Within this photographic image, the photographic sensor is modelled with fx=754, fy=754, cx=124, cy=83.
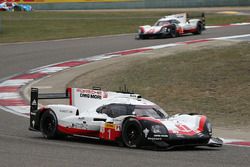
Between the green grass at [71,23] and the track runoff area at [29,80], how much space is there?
8.24m

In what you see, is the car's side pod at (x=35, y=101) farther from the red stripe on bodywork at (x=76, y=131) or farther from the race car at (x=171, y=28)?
the race car at (x=171, y=28)

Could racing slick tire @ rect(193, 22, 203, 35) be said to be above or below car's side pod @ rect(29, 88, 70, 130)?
above

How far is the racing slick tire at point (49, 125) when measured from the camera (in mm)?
13922

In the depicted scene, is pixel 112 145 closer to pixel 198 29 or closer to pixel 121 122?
pixel 121 122

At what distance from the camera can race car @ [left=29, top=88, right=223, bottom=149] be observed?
40.0 ft

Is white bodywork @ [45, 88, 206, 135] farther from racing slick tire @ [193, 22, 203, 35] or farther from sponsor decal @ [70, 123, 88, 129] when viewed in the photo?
racing slick tire @ [193, 22, 203, 35]

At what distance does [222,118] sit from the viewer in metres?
17.0

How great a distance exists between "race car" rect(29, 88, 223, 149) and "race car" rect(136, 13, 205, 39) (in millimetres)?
21467

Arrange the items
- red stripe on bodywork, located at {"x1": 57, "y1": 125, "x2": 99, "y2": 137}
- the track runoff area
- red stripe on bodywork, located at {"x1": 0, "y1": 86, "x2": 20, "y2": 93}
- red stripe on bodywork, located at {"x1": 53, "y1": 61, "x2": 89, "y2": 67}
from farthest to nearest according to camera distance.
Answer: red stripe on bodywork, located at {"x1": 53, "y1": 61, "x2": 89, "y2": 67} → red stripe on bodywork, located at {"x1": 0, "y1": 86, "x2": 20, "y2": 93} → the track runoff area → red stripe on bodywork, located at {"x1": 57, "y1": 125, "x2": 99, "y2": 137}

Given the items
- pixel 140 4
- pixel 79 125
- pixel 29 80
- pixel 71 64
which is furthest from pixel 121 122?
pixel 140 4

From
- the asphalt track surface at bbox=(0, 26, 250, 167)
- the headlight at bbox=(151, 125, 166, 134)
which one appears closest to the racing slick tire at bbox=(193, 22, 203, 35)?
the asphalt track surface at bbox=(0, 26, 250, 167)


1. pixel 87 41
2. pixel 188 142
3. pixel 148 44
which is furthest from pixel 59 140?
pixel 87 41

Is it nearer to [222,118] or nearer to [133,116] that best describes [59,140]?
[133,116]

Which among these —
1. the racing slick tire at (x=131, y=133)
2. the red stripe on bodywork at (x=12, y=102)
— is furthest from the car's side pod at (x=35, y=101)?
the red stripe on bodywork at (x=12, y=102)
